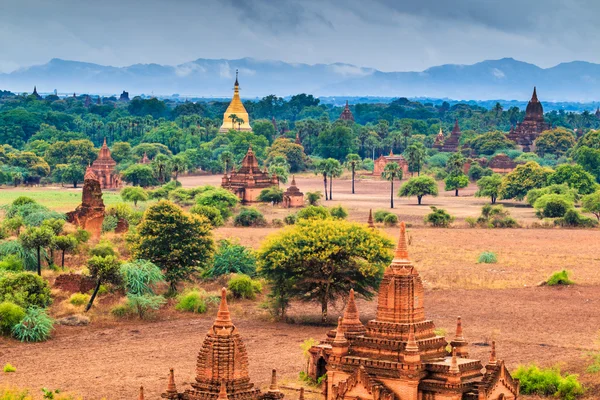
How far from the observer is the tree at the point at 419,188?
343 feet

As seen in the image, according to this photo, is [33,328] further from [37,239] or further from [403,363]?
[403,363]

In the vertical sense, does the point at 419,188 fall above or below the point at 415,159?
below

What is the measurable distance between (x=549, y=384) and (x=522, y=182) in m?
68.0

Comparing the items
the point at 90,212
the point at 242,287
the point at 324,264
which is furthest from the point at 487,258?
the point at 90,212

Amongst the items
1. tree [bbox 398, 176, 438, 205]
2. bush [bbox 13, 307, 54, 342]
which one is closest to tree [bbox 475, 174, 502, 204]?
tree [bbox 398, 176, 438, 205]

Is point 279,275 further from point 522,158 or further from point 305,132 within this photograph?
point 305,132

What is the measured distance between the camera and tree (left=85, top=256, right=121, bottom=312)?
53.8 m

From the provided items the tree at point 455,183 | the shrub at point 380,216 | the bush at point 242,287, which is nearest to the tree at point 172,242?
the bush at point 242,287

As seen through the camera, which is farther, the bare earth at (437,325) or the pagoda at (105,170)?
the pagoda at (105,170)

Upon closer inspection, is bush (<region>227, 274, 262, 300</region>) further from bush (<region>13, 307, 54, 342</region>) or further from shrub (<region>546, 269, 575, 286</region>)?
shrub (<region>546, 269, 575, 286</region>)

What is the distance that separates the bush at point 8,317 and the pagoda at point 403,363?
60.0 ft

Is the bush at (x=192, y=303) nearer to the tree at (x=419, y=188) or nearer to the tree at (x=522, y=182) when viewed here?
the tree at (x=419, y=188)

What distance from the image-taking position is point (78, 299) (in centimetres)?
Answer: 5375

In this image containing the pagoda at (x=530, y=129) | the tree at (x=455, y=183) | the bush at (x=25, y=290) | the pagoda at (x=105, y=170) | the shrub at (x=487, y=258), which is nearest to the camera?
the bush at (x=25, y=290)
